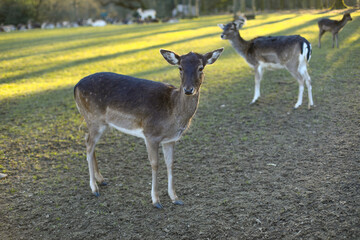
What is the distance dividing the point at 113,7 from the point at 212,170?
49943mm

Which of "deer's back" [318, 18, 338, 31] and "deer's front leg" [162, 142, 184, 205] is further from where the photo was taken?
"deer's back" [318, 18, 338, 31]

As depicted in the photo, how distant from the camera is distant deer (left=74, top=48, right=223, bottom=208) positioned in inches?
163

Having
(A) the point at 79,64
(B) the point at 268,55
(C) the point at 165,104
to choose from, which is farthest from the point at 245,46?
(A) the point at 79,64

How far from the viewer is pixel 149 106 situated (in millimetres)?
4309

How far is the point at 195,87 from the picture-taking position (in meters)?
3.94

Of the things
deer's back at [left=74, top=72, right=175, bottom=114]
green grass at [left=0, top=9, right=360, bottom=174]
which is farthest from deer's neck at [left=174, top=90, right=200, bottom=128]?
green grass at [left=0, top=9, right=360, bottom=174]

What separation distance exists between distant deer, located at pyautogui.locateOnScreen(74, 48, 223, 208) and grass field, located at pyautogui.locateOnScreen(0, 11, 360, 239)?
1.54 ft

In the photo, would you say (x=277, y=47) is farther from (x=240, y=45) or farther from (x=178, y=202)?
(x=178, y=202)

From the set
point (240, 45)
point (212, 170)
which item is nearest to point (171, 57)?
point (212, 170)

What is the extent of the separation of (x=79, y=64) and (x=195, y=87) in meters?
11.9

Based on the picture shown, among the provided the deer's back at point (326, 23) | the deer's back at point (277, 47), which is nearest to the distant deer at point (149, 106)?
the deer's back at point (277, 47)

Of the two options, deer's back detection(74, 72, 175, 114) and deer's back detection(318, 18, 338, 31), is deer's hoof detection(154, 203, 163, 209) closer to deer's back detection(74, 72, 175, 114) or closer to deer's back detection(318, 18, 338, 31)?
deer's back detection(74, 72, 175, 114)

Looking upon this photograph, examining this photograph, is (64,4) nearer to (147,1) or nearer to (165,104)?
(147,1)

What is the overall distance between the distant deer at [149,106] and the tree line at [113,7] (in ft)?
15.5
